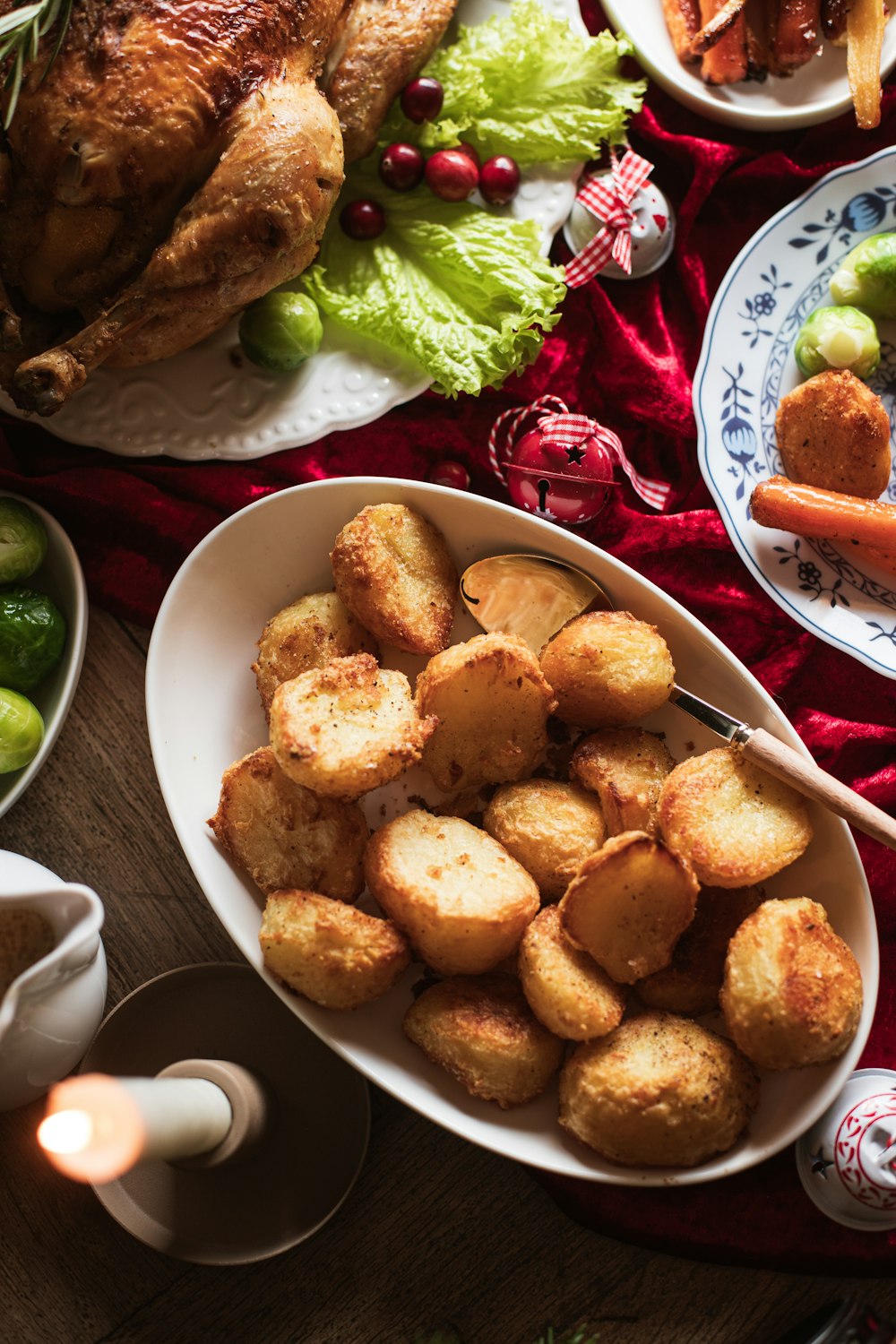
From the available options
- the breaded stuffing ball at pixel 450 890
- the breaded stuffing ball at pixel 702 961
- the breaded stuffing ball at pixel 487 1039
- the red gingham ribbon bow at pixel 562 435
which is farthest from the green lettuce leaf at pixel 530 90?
the breaded stuffing ball at pixel 487 1039

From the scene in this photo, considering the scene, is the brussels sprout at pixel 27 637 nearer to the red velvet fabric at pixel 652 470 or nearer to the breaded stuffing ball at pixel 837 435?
the red velvet fabric at pixel 652 470

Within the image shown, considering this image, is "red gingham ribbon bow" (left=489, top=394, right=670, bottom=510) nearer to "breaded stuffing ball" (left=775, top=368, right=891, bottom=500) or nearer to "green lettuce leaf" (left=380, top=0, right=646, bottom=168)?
"breaded stuffing ball" (left=775, top=368, right=891, bottom=500)

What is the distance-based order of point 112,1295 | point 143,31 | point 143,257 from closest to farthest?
point 143,31, point 143,257, point 112,1295

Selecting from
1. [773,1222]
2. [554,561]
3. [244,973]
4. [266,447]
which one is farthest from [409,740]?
[773,1222]

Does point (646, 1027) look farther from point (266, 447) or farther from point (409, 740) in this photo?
point (266, 447)

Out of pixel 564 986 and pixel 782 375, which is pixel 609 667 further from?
pixel 782 375

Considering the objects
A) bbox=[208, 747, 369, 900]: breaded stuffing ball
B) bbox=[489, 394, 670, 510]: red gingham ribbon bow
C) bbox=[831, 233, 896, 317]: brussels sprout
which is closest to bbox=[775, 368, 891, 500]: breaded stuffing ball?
bbox=[831, 233, 896, 317]: brussels sprout

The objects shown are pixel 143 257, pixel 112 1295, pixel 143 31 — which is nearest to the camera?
pixel 143 31
